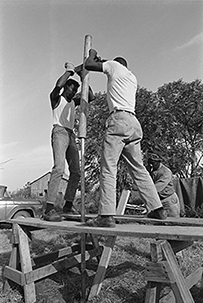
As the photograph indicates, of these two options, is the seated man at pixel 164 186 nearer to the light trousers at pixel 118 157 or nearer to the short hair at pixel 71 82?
the light trousers at pixel 118 157

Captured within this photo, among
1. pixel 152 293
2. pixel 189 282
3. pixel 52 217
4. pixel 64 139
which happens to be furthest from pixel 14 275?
pixel 189 282

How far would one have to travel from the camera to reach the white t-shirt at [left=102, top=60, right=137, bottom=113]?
10.5ft

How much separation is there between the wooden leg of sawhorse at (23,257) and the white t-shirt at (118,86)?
2.01m

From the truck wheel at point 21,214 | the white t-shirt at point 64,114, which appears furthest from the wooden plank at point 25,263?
the truck wheel at point 21,214

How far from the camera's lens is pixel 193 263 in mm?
4859

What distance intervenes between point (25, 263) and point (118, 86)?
242 cm

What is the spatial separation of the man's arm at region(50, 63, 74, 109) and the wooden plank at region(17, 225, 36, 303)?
177cm

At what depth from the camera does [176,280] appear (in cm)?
216

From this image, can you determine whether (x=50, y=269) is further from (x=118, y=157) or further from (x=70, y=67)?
(x=70, y=67)

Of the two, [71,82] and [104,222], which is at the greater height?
[71,82]

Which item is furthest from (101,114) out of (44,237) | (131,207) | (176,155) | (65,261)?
(65,261)

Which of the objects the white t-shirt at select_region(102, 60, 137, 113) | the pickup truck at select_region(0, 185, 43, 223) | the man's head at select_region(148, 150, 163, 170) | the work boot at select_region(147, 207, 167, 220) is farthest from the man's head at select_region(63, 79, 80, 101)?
the pickup truck at select_region(0, 185, 43, 223)

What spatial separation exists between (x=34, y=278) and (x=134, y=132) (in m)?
2.14

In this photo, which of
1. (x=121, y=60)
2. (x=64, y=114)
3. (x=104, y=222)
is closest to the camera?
(x=104, y=222)
